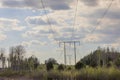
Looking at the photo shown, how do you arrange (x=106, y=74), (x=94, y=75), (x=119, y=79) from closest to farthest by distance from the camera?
(x=119, y=79) < (x=106, y=74) < (x=94, y=75)

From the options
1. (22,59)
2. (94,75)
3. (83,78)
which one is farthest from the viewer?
(22,59)

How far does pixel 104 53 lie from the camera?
97625 mm

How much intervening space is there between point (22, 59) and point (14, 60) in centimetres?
310

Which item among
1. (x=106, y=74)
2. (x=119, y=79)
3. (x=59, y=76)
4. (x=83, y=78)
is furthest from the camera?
(x=59, y=76)

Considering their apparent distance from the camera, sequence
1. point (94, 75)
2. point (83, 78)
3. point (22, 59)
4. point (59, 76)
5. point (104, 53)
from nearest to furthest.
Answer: point (94, 75), point (83, 78), point (59, 76), point (104, 53), point (22, 59)

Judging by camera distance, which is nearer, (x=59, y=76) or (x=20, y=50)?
(x=59, y=76)

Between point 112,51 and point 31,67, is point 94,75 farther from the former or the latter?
point 31,67

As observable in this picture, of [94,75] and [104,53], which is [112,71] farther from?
[104,53]

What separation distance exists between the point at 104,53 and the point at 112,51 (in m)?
11.4

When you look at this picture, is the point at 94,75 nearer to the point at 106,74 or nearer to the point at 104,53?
the point at 106,74

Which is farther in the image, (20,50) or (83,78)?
(20,50)

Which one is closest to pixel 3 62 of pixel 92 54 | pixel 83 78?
pixel 92 54

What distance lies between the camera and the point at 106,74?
37375 mm

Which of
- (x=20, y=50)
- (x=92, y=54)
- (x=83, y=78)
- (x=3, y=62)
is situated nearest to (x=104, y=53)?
(x=92, y=54)
